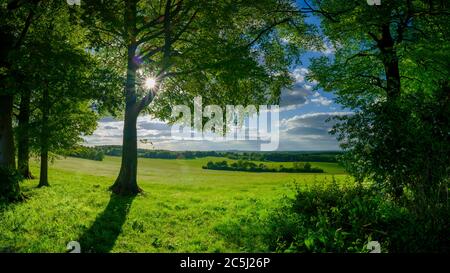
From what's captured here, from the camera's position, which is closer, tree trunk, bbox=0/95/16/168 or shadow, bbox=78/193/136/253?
shadow, bbox=78/193/136/253

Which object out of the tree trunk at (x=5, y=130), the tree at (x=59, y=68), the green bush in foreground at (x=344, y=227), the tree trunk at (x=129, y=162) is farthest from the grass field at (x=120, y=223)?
the tree at (x=59, y=68)

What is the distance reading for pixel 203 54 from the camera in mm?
22531

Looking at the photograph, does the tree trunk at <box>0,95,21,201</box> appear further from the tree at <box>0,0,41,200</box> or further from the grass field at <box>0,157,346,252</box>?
the grass field at <box>0,157,346,252</box>

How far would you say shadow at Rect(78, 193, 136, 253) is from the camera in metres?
11.8

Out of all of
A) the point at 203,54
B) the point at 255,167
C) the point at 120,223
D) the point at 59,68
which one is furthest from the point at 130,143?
the point at 255,167

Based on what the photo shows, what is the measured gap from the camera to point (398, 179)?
13.2 meters

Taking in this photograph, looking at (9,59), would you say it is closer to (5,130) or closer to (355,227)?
(5,130)

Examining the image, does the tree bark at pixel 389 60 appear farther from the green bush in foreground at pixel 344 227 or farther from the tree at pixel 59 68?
the tree at pixel 59 68

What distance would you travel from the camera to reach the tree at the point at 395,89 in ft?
41.5

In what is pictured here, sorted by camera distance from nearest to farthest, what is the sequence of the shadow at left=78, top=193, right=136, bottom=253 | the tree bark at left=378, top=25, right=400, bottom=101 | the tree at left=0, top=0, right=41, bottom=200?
the shadow at left=78, top=193, right=136, bottom=253 < the tree at left=0, top=0, right=41, bottom=200 < the tree bark at left=378, top=25, right=400, bottom=101

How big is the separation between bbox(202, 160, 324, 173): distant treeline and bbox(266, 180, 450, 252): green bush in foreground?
42036 mm

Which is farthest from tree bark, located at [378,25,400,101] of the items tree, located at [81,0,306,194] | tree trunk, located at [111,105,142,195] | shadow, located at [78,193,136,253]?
tree trunk, located at [111,105,142,195]
